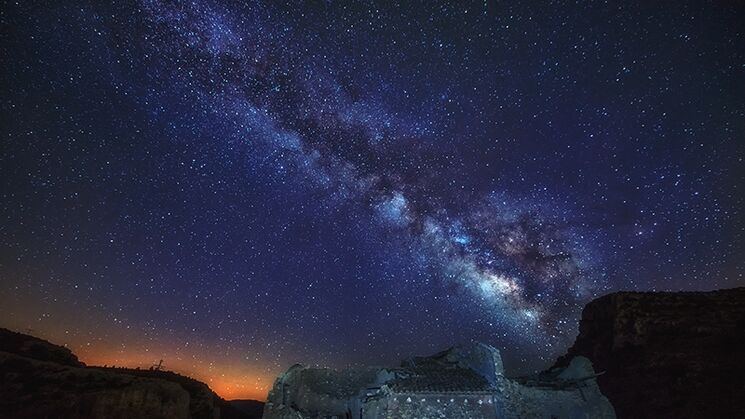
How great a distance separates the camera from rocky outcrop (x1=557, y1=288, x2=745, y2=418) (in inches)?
1228

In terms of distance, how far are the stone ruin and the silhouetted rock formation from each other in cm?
1431

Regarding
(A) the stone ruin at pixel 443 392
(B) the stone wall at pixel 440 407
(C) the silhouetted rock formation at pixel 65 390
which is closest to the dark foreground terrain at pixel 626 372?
(C) the silhouetted rock formation at pixel 65 390

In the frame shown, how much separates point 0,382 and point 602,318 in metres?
55.5

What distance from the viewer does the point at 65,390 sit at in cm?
2947

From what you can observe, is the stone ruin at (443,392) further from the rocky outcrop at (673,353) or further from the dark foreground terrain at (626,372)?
the dark foreground terrain at (626,372)

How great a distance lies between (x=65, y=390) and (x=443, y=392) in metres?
29.9

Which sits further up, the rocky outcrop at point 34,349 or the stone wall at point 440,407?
the rocky outcrop at point 34,349

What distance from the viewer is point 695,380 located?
32.2 metres

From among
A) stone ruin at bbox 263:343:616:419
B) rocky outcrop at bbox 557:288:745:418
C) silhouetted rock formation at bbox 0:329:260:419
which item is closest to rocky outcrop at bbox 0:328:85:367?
silhouetted rock formation at bbox 0:329:260:419

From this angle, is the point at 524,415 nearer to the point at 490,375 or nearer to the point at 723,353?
the point at 490,375

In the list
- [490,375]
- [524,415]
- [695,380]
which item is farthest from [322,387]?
[695,380]

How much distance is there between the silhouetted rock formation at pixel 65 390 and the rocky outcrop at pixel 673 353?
4165cm

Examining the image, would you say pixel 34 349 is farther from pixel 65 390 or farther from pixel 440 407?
pixel 440 407

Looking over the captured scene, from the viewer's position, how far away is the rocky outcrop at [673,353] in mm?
31188
